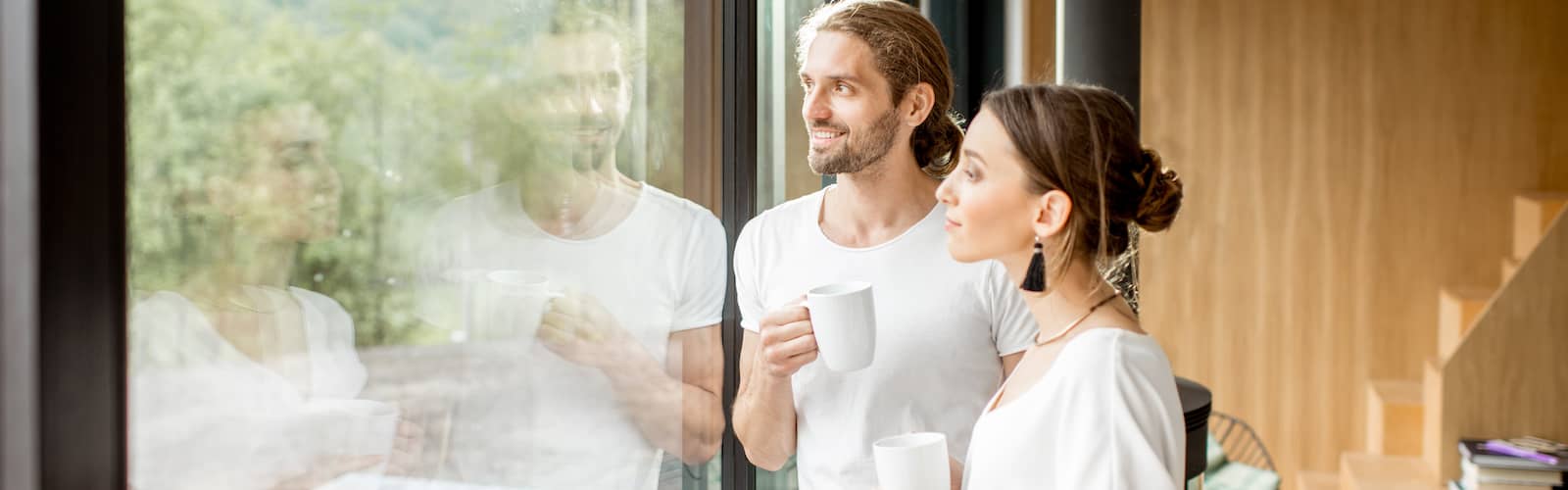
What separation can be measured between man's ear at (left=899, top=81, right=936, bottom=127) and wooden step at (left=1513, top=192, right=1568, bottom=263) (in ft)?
9.66

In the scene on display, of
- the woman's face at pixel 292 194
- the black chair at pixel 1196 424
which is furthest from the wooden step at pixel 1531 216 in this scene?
the woman's face at pixel 292 194

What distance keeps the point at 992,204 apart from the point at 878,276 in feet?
1.06

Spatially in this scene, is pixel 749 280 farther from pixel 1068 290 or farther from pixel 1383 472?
pixel 1383 472

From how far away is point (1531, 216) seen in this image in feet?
13.1

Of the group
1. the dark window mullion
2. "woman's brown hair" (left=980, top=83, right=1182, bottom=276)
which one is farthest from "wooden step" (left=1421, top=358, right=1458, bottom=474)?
"woman's brown hair" (left=980, top=83, right=1182, bottom=276)

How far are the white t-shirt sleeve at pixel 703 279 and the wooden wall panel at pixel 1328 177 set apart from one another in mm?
3138

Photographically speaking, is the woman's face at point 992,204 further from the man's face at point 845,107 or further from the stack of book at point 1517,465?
the stack of book at point 1517,465

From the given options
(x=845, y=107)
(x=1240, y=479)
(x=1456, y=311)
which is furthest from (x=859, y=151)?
(x=1456, y=311)

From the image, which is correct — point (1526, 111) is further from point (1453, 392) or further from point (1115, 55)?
point (1115, 55)

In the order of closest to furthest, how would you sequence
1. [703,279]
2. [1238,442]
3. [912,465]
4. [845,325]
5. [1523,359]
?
[912,465]
[845,325]
[703,279]
[1523,359]
[1238,442]

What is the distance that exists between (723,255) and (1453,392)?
9.53 feet

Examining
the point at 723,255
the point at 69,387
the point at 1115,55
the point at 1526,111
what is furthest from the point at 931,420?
the point at 1526,111

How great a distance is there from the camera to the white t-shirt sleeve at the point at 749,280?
1597mm

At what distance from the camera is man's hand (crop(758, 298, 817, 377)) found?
1332 mm
